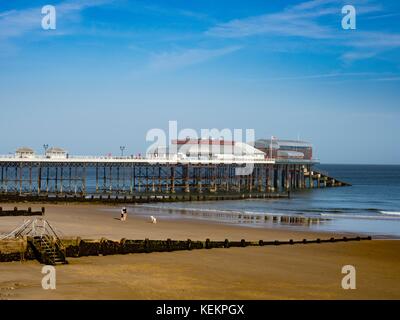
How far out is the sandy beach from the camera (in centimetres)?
1825

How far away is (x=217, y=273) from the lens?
21.7m

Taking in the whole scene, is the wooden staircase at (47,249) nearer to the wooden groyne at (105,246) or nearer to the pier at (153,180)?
the wooden groyne at (105,246)

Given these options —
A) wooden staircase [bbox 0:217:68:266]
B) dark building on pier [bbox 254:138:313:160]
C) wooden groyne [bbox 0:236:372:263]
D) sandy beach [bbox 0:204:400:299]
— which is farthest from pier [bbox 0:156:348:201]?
sandy beach [bbox 0:204:400:299]

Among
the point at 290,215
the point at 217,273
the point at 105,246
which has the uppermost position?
the point at 105,246

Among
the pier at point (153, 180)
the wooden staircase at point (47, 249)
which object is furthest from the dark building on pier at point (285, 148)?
the wooden staircase at point (47, 249)

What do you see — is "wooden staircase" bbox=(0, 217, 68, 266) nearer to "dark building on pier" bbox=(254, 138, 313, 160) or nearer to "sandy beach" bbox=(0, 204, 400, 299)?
"sandy beach" bbox=(0, 204, 400, 299)

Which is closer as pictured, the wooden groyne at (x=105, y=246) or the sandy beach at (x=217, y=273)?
the sandy beach at (x=217, y=273)

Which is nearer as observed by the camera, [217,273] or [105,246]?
[217,273]

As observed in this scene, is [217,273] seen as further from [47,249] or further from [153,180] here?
[153,180]

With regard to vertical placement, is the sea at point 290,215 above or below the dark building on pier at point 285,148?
below

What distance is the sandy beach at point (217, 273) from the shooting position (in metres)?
18.2

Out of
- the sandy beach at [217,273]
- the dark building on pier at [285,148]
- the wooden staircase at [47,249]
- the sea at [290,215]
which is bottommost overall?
the sea at [290,215]

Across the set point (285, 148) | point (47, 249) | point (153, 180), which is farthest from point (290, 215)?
point (285, 148)
